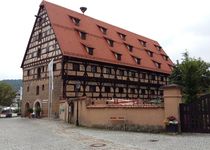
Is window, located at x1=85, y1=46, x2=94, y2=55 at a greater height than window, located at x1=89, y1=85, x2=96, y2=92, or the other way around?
window, located at x1=85, y1=46, x2=94, y2=55

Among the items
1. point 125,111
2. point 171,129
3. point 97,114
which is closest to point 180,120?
point 171,129

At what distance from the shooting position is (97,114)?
21.8 metres

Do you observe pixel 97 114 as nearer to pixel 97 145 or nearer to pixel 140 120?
pixel 140 120

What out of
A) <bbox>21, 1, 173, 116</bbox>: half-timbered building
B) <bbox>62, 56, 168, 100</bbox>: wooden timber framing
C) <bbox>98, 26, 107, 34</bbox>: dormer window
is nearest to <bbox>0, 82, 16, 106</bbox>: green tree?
<bbox>21, 1, 173, 116</bbox>: half-timbered building

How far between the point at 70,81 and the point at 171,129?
21686 millimetres

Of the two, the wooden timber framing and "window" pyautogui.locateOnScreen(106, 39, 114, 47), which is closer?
the wooden timber framing

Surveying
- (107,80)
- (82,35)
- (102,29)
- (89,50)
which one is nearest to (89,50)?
(89,50)

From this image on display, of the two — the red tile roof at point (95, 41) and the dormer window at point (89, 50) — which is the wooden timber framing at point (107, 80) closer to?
the red tile roof at point (95, 41)

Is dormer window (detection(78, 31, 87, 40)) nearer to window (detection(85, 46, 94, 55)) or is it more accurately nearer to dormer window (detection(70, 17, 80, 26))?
dormer window (detection(70, 17, 80, 26))

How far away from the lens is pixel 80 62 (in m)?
37.9

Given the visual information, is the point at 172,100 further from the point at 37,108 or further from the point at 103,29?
the point at 103,29

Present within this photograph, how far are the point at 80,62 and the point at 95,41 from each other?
6.27 meters

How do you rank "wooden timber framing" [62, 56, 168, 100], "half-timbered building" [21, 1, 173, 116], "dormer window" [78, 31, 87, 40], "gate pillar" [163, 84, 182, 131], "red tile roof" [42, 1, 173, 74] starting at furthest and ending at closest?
"dormer window" [78, 31, 87, 40], "red tile roof" [42, 1, 173, 74], "half-timbered building" [21, 1, 173, 116], "wooden timber framing" [62, 56, 168, 100], "gate pillar" [163, 84, 182, 131]

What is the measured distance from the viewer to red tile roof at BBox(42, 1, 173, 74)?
38.5 m
